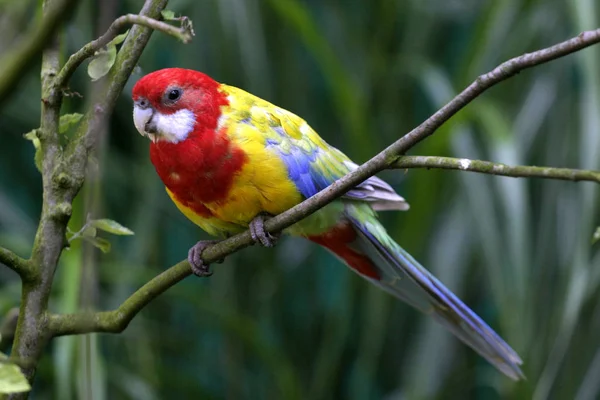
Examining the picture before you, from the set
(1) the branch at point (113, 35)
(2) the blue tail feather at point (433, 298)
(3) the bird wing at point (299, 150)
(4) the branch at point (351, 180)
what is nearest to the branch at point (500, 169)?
(4) the branch at point (351, 180)

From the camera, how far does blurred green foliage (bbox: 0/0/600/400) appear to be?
6.68ft

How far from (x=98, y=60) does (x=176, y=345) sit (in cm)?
160

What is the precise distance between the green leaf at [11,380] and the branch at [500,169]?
432 mm

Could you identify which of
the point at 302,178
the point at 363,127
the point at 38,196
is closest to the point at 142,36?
the point at 302,178

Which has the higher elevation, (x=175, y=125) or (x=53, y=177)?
(x=175, y=125)

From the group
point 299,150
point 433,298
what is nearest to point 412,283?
point 433,298

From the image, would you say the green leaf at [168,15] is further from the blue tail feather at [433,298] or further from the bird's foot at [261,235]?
the blue tail feather at [433,298]

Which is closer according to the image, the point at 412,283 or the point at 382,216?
the point at 412,283

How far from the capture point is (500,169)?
2.49 feet

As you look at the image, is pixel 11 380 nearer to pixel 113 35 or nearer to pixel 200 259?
pixel 113 35

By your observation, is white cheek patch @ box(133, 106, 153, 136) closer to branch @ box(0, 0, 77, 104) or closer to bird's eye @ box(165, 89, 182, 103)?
bird's eye @ box(165, 89, 182, 103)

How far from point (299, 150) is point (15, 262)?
25.1 inches

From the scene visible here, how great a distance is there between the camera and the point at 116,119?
251 centimetres

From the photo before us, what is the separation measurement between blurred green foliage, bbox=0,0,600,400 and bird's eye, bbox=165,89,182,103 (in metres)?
0.70
